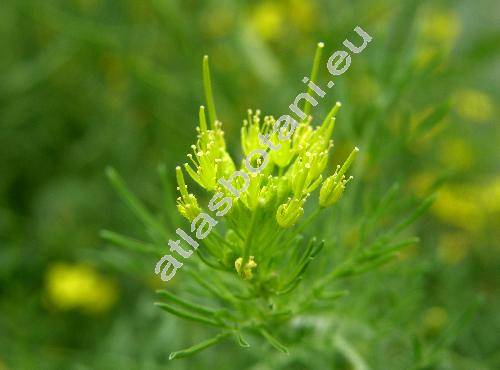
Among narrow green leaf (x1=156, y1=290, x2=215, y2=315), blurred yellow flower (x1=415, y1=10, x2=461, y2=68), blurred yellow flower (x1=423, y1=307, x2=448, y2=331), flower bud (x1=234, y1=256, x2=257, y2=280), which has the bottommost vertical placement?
blurred yellow flower (x1=423, y1=307, x2=448, y2=331)

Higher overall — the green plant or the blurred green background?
the blurred green background

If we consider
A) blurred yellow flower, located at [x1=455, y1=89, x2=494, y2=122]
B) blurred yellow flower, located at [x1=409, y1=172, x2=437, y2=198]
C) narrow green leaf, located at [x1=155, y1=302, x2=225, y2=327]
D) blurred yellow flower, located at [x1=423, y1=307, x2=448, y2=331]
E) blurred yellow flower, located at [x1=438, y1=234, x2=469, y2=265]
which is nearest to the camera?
narrow green leaf, located at [x1=155, y1=302, x2=225, y2=327]

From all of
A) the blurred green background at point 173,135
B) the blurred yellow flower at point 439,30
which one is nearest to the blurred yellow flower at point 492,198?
the blurred green background at point 173,135

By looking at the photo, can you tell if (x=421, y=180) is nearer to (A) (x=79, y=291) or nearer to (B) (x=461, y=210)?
(B) (x=461, y=210)

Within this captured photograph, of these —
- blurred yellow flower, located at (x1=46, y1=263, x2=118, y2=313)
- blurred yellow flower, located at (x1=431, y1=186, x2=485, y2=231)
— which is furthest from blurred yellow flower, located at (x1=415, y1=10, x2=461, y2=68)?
blurred yellow flower, located at (x1=46, y1=263, x2=118, y2=313)

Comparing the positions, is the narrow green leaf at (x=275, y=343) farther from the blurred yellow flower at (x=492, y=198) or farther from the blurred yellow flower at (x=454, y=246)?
the blurred yellow flower at (x=492, y=198)

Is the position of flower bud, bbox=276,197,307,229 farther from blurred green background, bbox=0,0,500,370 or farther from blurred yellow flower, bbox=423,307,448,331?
blurred yellow flower, bbox=423,307,448,331

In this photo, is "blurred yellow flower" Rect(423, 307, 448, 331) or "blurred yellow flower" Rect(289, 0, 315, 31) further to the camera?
"blurred yellow flower" Rect(289, 0, 315, 31)

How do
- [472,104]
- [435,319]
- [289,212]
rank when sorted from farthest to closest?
[472,104] < [435,319] < [289,212]

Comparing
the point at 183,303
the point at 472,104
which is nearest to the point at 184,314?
the point at 183,303
